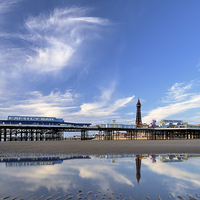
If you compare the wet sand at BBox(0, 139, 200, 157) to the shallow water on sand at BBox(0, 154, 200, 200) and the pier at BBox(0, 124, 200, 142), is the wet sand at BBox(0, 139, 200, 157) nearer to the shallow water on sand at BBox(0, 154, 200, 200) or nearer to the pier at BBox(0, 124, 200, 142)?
the shallow water on sand at BBox(0, 154, 200, 200)

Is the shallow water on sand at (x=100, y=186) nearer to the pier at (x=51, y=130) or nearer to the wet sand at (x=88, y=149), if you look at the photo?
the wet sand at (x=88, y=149)

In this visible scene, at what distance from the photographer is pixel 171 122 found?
118500 millimetres

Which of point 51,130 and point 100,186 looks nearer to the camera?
point 100,186

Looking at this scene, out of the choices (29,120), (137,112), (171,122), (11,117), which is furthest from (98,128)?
(137,112)

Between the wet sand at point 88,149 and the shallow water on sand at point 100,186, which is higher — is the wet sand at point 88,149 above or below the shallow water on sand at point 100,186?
below

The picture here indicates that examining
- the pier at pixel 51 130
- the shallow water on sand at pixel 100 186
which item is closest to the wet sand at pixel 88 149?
the shallow water on sand at pixel 100 186

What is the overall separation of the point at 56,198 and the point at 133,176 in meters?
3.53

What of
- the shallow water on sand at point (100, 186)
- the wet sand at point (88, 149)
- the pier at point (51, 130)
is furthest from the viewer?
the pier at point (51, 130)

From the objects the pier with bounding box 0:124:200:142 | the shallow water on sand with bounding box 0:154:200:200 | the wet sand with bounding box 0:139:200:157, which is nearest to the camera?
the shallow water on sand with bounding box 0:154:200:200

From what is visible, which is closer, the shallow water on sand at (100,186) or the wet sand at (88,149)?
the shallow water on sand at (100,186)

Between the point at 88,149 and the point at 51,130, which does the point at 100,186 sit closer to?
the point at 88,149

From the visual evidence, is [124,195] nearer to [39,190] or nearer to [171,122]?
[39,190]

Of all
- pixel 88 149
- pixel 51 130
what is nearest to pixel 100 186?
pixel 88 149

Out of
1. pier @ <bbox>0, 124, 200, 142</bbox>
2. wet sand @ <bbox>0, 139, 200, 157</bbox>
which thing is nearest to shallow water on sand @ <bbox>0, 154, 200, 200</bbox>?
wet sand @ <bbox>0, 139, 200, 157</bbox>
